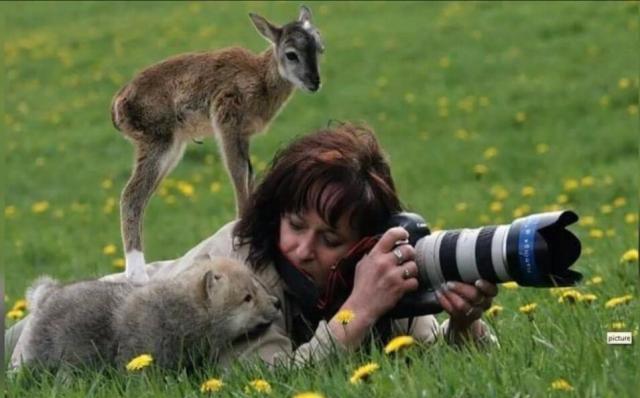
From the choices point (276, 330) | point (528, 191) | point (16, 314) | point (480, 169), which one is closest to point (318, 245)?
point (276, 330)

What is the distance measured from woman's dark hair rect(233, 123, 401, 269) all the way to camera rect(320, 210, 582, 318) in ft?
0.78

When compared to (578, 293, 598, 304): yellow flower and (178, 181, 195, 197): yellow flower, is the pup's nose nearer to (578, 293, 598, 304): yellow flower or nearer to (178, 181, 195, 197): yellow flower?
(578, 293, 598, 304): yellow flower

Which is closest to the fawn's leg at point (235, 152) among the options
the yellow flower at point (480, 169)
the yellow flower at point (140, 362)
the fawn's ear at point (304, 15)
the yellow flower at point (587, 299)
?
the fawn's ear at point (304, 15)

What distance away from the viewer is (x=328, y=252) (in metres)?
4.71

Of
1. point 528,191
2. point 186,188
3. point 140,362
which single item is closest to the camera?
point 140,362

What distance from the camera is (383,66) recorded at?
1948 centimetres

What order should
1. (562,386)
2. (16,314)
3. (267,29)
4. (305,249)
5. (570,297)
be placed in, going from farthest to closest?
(16,314) → (570,297) → (267,29) → (305,249) → (562,386)

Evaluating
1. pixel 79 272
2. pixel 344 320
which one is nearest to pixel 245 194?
pixel 344 320

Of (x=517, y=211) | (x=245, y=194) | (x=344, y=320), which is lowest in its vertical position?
(x=517, y=211)

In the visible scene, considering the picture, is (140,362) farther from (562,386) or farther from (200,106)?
(562,386)

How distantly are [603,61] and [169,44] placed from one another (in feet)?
20.9

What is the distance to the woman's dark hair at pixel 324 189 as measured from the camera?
475cm

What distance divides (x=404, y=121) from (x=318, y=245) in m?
12.6

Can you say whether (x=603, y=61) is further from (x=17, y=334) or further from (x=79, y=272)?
(x=17, y=334)
